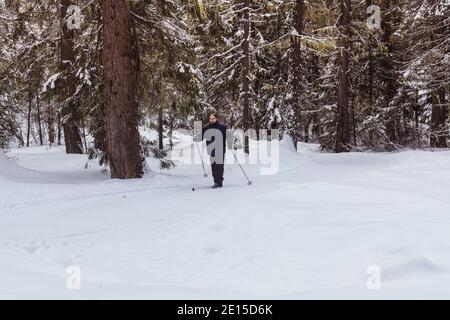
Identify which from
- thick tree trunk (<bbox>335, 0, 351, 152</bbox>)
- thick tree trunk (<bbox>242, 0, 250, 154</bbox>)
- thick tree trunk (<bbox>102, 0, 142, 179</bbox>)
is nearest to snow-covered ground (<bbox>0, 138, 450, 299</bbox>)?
thick tree trunk (<bbox>102, 0, 142, 179</bbox>)

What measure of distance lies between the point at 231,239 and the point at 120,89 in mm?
6119

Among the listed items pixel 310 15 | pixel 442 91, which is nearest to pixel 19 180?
pixel 310 15

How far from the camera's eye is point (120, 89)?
1121 cm

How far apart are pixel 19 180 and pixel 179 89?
5.07 metres

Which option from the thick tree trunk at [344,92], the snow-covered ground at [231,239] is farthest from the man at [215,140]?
the thick tree trunk at [344,92]

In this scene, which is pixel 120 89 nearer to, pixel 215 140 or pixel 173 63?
pixel 173 63

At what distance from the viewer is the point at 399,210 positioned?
7.10 meters

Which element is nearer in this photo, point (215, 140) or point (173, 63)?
point (215, 140)

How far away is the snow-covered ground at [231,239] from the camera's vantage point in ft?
15.5

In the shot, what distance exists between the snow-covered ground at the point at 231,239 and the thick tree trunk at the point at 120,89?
1.30 meters

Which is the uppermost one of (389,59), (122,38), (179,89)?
(389,59)

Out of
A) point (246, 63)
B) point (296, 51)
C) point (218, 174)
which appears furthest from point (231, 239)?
point (246, 63)

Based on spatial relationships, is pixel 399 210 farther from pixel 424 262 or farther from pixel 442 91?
pixel 442 91
